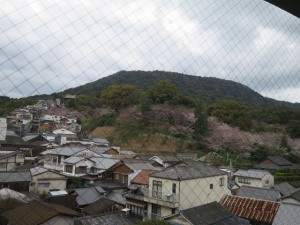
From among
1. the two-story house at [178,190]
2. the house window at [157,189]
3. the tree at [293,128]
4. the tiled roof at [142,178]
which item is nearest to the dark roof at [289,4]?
the two-story house at [178,190]

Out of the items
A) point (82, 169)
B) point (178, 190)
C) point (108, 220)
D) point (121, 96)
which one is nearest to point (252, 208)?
point (178, 190)

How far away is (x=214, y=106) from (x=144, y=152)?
4102 millimetres

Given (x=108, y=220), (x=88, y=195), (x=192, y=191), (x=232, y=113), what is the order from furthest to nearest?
1. (x=232, y=113)
2. (x=88, y=195)
3. (x=192, y=191)
4. (x=108, y=220)

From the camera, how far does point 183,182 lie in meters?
4.50

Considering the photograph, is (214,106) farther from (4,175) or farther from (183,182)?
(4,175)

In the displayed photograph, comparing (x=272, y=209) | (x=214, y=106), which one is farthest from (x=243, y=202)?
(x=214, y=106)

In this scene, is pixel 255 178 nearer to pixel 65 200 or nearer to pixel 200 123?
pixel 200 123

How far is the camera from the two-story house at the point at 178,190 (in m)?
4.50

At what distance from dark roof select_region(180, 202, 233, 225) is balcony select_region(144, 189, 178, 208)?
1.71 ft

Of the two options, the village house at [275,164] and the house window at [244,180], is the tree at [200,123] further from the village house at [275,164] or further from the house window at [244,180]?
the village house at [275,164]

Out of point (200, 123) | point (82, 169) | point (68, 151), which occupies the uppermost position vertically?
point (200, 123)

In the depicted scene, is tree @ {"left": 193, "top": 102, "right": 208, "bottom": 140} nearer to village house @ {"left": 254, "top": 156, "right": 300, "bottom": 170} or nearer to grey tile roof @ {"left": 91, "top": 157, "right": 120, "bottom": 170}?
village house @ {"left": 254, "top": 156, "right": 300, "bottom": 170}

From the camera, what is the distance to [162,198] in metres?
4.60

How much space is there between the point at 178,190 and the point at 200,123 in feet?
19.2
